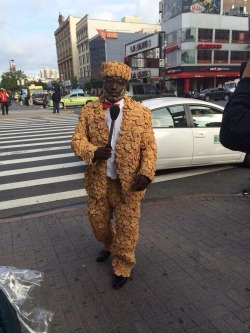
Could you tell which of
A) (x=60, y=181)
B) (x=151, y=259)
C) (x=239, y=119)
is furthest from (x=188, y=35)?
(x=239, y=119)

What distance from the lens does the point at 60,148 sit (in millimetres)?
9891

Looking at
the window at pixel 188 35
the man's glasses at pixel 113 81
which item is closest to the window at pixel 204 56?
the window at pixel 188 35

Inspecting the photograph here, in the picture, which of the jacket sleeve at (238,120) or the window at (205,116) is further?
the window at (205,116)

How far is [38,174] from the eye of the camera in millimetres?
7117

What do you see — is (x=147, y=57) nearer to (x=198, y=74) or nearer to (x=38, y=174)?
(x=198, y=74)

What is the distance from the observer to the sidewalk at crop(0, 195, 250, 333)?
8.23ft

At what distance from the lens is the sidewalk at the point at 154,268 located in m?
2.51

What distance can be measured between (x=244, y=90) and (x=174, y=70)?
5425 cm

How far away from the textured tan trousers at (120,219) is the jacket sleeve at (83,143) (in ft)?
1.24

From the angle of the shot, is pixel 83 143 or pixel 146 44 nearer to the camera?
pixel 83 143

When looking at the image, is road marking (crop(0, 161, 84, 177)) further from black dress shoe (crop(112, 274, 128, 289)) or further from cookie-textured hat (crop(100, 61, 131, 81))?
cookie-textured hat (crop(100, 61, 131, 81))

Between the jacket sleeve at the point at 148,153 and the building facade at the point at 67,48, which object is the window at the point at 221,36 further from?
the jacket sleeve at the point at 148,153

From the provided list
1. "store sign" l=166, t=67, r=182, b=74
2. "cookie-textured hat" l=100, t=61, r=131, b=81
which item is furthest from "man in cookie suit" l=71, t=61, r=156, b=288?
"store sign" l=166, t=67, r=182, b=74

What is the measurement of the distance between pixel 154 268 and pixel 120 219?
73 centimetres
